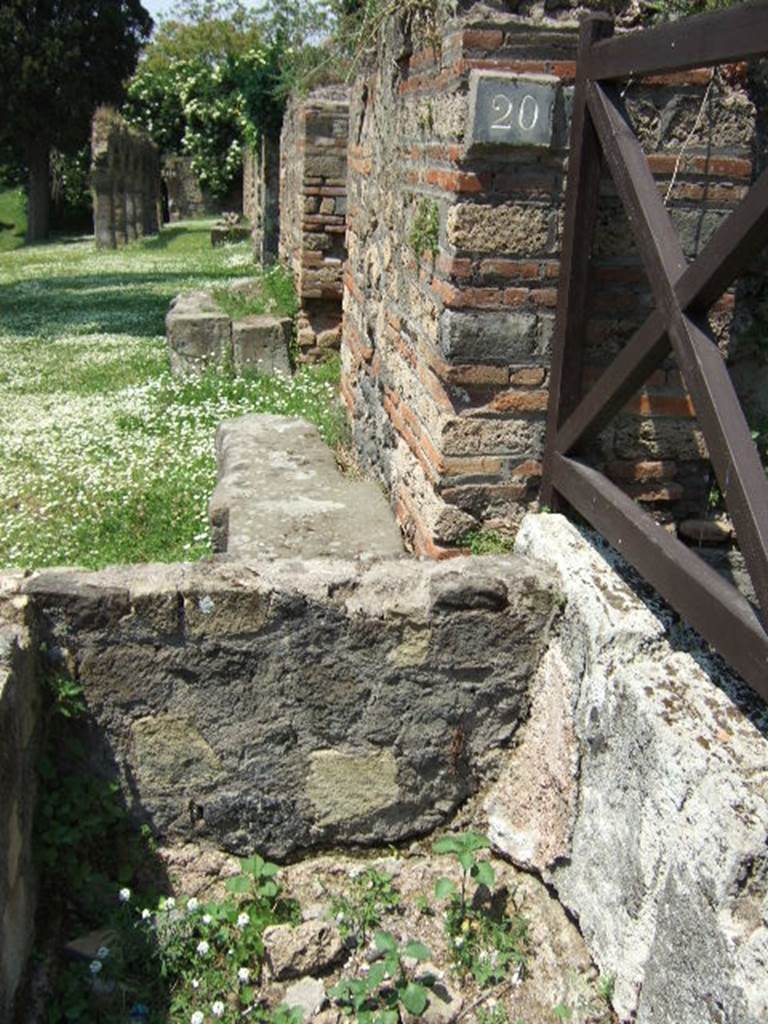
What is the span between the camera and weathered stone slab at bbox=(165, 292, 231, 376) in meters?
8.54

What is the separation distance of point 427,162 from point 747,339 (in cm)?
123

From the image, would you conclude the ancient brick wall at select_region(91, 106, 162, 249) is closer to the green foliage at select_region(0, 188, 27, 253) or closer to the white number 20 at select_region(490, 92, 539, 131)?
the green foliage at select_region(0, 188, 27, 253)

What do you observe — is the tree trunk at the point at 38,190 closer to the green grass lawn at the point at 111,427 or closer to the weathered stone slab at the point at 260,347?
the green grass lawn at the point at 111,427

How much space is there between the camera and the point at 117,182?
25.2 meters

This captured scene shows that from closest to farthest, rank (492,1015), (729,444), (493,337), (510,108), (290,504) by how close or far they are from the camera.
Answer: (729,444) < (492,1015) < (510,108) < (493,337) < (290,504)

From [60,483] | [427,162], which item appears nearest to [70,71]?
[60,483]

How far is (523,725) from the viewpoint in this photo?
3041mm

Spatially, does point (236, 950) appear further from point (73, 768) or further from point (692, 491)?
point (692, 491)

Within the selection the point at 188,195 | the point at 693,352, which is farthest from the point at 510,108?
the point at 188,195

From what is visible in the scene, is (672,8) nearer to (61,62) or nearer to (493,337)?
(493,337)

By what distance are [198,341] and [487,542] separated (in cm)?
575

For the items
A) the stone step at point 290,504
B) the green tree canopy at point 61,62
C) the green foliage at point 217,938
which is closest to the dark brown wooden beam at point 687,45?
the stone step at point 290,504

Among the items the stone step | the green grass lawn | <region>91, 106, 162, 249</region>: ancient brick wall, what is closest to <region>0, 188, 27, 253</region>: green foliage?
→ <region>91, 106, 162, 249</region>: ancient brick wall

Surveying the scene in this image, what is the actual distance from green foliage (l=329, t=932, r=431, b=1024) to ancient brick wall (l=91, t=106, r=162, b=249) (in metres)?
24.5
